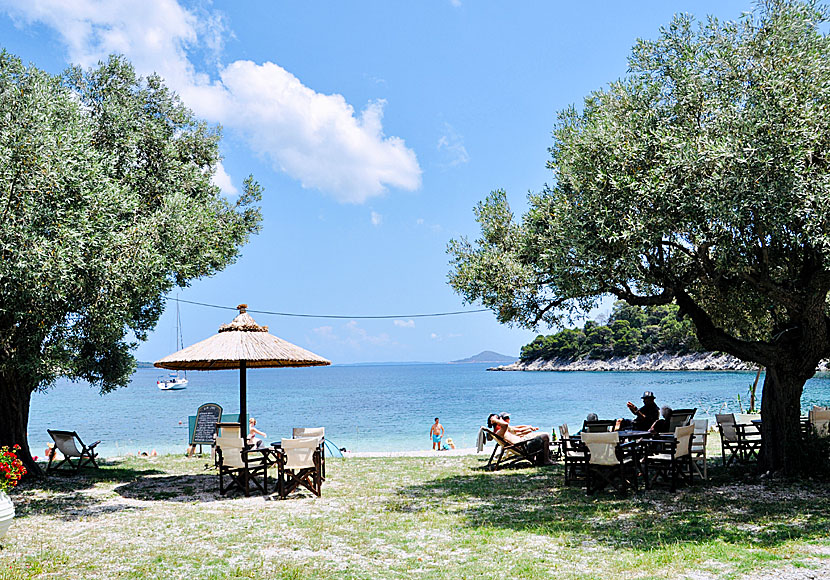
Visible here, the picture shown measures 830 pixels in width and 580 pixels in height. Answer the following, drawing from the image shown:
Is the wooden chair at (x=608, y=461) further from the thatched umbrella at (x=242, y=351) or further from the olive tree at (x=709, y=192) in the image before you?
the thatched umbrella at (x=242, y=351)

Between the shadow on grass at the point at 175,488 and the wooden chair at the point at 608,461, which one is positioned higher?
the wooden chair at the point at 608,461

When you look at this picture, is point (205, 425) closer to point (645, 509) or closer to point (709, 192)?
point (645, 509)

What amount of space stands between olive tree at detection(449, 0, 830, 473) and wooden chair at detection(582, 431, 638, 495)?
2.40 metres

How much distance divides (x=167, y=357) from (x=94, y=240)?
10.9ft

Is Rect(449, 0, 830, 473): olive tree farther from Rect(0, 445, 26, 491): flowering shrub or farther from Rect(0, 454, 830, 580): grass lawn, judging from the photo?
Rect(0, 445, 26, 491): flowering shrub

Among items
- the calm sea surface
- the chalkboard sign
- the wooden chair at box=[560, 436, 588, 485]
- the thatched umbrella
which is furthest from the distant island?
the thatched umbrella

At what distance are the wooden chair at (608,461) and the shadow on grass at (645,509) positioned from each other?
1.00 feet

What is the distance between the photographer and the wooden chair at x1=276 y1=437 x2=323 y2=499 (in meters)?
9.97


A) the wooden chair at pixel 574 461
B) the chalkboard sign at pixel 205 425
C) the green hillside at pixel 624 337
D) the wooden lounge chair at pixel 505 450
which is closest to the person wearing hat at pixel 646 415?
the wooden chair at pixel 574 461

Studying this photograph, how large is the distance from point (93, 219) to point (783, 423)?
1153 cm

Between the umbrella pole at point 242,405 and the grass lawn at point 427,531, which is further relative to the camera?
the umbrella pole at point 242,405

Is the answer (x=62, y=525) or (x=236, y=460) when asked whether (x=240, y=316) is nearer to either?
(x=236, y=460)

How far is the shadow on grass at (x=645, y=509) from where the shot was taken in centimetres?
679

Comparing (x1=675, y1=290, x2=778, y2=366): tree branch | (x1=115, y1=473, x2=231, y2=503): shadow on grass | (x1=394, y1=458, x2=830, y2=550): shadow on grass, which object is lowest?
(x1=394, y1=458, x2=830, y2=550): shadow on grass
